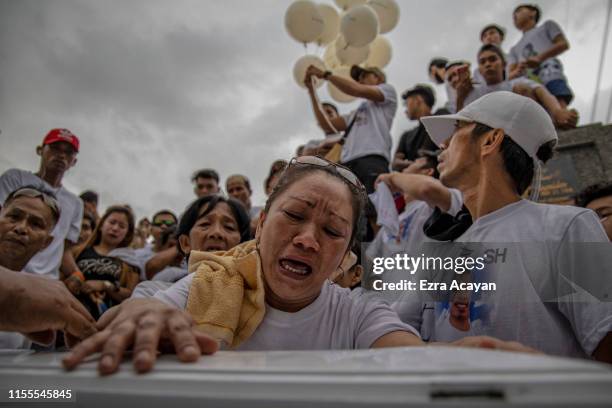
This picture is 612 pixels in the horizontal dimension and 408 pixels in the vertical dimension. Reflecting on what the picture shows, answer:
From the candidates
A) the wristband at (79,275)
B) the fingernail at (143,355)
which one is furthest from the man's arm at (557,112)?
the wristband at (79,275)

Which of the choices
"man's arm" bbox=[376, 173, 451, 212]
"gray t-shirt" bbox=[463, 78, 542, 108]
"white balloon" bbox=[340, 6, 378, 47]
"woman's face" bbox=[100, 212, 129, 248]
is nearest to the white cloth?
"man's arm" bbox=[376, 173, 451, 212]

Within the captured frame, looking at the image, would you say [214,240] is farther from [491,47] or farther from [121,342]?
[491,47]

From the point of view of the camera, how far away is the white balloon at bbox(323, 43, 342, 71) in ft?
18.0

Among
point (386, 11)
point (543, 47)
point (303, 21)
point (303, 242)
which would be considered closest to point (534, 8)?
point (543, 47)

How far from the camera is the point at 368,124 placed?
157 inches

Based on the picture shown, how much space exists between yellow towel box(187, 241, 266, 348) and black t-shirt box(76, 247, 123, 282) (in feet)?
8.14

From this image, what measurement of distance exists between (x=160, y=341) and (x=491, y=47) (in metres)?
3.56

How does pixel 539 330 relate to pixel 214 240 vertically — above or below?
below

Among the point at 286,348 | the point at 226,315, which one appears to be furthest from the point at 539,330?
the point at 226,315

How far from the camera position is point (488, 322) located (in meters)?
1.40

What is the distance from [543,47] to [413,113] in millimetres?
2362

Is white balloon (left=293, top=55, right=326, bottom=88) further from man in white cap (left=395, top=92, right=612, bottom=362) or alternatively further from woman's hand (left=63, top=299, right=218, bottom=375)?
woman's hand (left=63, top=299, right=218, bottom=375)

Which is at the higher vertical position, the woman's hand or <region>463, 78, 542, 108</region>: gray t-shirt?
<region>463, 78, 542, 108</region>: gray t-shirt

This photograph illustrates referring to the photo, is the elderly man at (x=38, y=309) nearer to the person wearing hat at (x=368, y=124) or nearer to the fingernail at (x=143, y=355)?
the fingernail at (x=143, y=355)
